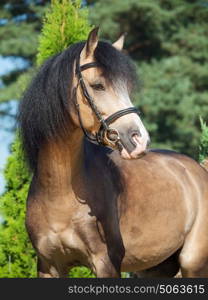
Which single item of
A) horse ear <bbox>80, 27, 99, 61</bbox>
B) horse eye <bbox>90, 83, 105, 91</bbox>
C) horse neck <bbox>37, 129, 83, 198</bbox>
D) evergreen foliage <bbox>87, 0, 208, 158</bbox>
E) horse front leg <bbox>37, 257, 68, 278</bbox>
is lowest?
evergreen foliage <bbox>87, 0, 208, 158</bbox>

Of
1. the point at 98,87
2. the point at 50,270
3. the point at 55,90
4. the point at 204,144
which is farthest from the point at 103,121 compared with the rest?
the point at 204,144

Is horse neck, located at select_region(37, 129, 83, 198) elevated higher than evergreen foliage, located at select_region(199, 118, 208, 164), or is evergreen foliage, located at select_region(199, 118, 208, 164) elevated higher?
horse neck, located at select_region(37, 129, 83, 198)

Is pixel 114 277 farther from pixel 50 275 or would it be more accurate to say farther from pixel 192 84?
pixel 192 84

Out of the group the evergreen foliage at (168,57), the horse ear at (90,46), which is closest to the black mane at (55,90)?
the horse ear at (90,46)

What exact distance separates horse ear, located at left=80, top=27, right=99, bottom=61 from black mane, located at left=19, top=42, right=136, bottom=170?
0.12 ft

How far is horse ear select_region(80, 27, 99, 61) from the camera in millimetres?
3943

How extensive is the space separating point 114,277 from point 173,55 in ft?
49.4

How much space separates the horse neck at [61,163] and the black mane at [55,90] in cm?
8

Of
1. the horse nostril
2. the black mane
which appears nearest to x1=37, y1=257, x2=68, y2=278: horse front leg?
the black mane

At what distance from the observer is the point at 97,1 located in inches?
693

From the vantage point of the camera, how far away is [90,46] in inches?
157

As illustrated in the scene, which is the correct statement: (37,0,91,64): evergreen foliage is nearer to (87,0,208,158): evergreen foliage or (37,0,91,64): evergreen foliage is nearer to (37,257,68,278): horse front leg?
(37,257,68,278): horse front leg

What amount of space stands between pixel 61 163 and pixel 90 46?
810 millimetres

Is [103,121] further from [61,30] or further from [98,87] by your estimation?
[61,30]
